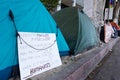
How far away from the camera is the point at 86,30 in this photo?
8.51m

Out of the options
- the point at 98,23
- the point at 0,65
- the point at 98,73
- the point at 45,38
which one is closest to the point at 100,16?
the point at 98,23

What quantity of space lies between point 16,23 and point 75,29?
3.59 m

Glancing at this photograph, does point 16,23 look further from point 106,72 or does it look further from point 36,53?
point 106,72

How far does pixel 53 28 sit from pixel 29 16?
1.09 m

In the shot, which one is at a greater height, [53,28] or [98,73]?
[53,28]

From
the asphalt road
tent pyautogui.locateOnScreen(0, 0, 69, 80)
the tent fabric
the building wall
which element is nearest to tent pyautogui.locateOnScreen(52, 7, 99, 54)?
the asphalt road

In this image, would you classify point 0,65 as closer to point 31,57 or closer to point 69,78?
point 31,57

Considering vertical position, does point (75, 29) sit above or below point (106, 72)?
above

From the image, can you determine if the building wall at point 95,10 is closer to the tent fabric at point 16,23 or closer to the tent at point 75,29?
the tent at point 75,29

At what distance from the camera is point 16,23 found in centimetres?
443

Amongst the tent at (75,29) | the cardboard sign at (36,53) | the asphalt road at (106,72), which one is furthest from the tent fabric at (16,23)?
the tent at (75,29)

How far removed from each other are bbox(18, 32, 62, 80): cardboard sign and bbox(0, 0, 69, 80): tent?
128mm

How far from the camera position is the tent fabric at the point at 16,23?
13.5 feet

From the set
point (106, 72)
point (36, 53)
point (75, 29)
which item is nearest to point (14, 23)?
point (36, 53)
